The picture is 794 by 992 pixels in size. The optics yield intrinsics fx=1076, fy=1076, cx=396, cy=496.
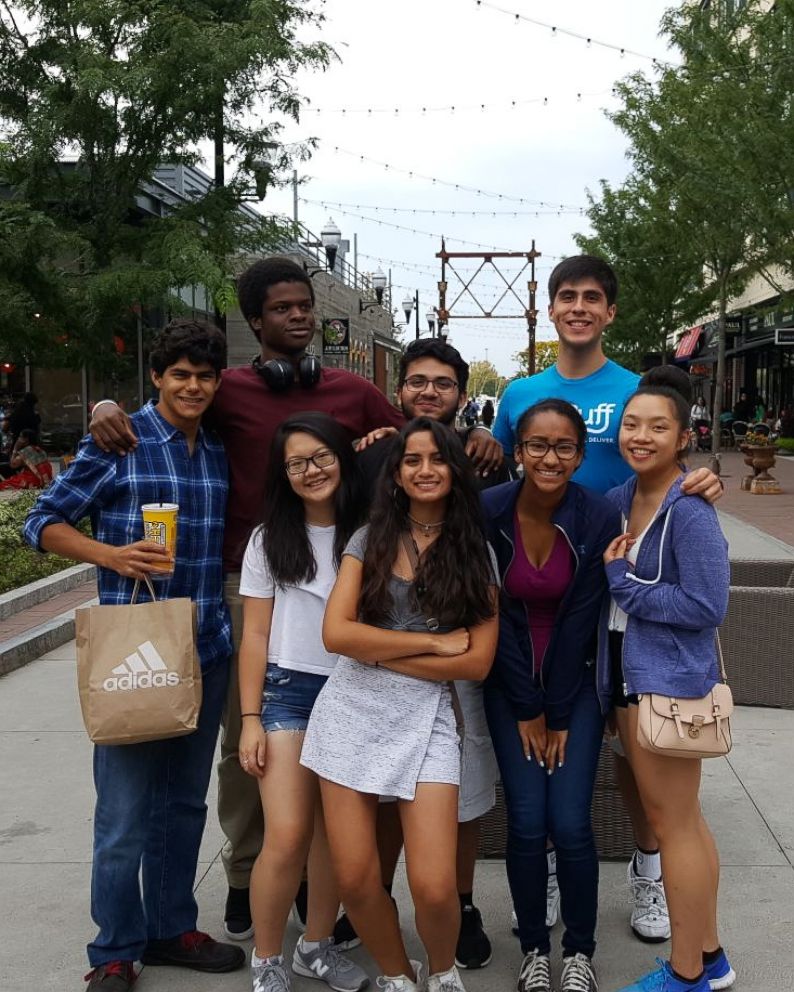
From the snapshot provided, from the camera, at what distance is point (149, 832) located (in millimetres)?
3346

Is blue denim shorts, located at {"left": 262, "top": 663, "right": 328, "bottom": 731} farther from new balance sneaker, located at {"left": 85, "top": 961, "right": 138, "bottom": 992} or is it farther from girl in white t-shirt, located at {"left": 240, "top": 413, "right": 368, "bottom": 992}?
new balance sneaker, located at {"left": 85, "top": 961, "right": 138, "bottom": 992}

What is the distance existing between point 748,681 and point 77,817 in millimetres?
3720

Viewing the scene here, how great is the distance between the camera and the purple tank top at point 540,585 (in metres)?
3.06

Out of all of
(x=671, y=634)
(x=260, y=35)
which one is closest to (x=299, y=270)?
(x=671, y=634)

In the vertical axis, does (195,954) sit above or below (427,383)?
below

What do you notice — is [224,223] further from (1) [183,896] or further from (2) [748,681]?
(1) [183,896]

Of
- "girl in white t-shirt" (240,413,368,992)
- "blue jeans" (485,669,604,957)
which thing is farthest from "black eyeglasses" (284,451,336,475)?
"blue jeans" (485,669,604,957)

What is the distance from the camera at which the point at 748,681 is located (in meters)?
6.15

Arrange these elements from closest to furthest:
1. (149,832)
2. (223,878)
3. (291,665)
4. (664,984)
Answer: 1. (664,984)
2. (291,665)
3. (149,832)
4. (223,878)

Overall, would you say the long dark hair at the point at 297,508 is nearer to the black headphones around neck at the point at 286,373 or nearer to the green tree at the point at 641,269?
the black headphones around neck at the point at 286,373

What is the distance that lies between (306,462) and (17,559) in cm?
786

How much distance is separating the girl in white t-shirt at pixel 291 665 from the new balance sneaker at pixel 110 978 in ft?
1.35

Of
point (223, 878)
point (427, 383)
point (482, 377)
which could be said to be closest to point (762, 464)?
point (223, 878)

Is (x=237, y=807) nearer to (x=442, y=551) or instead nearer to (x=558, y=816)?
(x=558, y=816)
